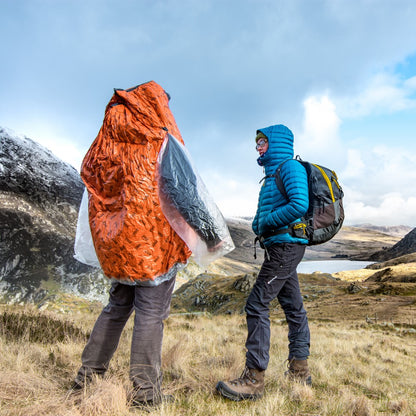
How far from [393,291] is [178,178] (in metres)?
13.8

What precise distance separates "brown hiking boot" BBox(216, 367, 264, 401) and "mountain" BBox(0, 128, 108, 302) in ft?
53.0

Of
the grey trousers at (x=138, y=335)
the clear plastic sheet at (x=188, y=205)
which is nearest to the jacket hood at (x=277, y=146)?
the clear plastic sheet at (x=188, y=205)

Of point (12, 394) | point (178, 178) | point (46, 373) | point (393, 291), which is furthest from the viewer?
point (393, 291)

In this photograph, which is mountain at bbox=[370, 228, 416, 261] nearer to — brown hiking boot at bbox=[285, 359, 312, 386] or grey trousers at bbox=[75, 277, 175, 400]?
brown hiking boot at bbox=[285, 359, 312, 386]

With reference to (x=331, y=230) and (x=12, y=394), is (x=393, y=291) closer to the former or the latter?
(x=331, y=230)

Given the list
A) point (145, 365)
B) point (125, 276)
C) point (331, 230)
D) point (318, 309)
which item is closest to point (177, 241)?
point (125, 276)

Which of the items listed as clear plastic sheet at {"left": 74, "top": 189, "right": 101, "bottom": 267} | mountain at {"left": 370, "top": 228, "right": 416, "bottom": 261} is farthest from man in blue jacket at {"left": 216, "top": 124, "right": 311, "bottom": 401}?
mountain at {"left": 370, "top": 228, "right": 416, "bottom": 261}

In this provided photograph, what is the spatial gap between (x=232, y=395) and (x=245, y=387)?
0.42ft

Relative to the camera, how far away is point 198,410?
1819mm

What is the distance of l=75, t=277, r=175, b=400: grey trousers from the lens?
1.83 meters

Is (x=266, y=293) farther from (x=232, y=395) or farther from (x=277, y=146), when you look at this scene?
(x=277, y=146)

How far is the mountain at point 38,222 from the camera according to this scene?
17.2m

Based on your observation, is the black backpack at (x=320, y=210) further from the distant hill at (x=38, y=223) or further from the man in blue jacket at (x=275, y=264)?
the distant hill at (x=38, y=223)

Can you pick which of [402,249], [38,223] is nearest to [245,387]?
[38,223]
